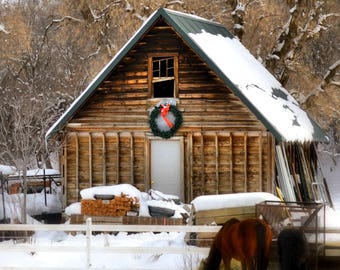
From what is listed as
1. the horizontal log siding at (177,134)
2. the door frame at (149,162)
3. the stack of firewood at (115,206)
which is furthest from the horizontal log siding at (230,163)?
the stack of firewood at (115,206)

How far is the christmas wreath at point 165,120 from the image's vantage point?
23.6 metres

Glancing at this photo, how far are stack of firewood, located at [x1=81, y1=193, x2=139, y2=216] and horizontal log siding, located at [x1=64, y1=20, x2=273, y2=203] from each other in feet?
7.58

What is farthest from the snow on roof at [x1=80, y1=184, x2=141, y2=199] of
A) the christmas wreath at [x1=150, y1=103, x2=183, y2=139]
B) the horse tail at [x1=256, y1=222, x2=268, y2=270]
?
the horse tail at [x1=256, y1=222, x2=268, y2=270]

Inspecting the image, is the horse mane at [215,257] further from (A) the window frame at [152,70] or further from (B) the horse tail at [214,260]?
(A) the window frame at [152,70]

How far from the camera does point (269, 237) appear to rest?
10.9 meters

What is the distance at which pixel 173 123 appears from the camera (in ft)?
77.4

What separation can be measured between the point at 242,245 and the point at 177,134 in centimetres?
1325

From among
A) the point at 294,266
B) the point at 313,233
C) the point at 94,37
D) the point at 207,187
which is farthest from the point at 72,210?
the point at 94,37

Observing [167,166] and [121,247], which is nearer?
[121,247]

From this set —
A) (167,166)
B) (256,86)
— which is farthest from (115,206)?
(256,86)

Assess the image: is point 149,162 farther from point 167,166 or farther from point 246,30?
point 246,30

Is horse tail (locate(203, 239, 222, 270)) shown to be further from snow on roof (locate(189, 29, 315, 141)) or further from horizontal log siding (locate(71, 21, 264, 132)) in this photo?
horizontal log siding (locate(71, 21, 264, 132))

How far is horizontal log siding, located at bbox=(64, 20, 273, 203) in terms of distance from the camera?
23.3m

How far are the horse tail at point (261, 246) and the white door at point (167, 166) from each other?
13.0 m
